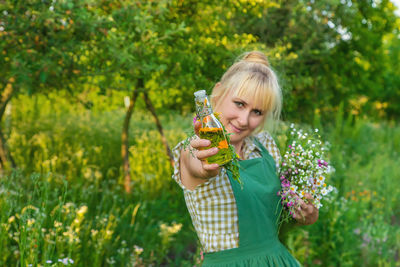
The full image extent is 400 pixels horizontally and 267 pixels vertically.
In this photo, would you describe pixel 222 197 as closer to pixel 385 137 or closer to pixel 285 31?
pixel 285 31

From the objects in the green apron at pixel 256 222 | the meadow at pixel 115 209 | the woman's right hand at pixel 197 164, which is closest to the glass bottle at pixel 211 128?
the woman's right hand at pixel 197 164

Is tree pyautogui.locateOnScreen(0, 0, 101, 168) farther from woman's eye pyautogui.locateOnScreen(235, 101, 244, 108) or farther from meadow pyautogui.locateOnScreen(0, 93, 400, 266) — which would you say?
woman's eye pyautogui.locateOnScreen(235, 101, 244, 108)

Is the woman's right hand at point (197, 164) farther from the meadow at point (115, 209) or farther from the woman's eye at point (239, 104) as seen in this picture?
the meadow at point (115, 209)

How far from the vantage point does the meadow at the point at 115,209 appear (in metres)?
2.31

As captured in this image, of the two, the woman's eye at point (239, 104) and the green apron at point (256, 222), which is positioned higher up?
the woman's eye at point (239, 104)

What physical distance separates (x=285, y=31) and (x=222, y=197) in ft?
18.1

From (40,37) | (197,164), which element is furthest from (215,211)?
(40,37)

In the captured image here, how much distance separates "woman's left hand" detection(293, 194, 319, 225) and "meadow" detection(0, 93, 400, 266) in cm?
37

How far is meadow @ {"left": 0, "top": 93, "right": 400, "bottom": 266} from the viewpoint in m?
2.31

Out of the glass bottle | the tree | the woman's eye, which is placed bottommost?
the glass bottle

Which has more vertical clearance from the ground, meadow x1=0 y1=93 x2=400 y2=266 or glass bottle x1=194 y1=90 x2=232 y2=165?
glass bottle x1=194 y1=90 x2=232 y2=165

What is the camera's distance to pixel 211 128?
1290 mm

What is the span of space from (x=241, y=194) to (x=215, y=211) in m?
0.14

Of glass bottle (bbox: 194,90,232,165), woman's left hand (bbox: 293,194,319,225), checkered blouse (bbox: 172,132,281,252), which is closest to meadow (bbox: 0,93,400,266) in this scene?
woman's left hand (bbox: 293,194,319,225)
